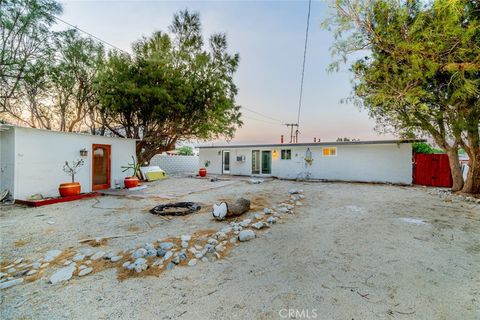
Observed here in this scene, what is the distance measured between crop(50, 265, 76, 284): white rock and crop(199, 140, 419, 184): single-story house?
1190 cm

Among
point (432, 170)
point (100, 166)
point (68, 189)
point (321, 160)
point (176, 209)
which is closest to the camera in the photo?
point (176, 209)

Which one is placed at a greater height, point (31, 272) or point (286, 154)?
point (286, 154)

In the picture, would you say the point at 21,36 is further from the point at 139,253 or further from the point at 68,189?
the point at 139,253

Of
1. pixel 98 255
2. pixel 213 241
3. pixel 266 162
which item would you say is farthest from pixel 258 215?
pixel 266 162

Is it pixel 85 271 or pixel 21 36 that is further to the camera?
pixel 21 36

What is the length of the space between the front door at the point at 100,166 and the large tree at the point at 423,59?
9.39 m

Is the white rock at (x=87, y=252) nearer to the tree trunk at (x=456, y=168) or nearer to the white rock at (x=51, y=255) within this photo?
the white rock at (x=51, y=255)

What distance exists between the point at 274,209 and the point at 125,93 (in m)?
8.64

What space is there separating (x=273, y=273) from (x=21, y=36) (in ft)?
39.5

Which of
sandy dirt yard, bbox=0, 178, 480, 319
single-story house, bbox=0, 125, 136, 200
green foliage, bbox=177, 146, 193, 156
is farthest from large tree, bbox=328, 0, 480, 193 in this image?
green foliage, bbox=177, 146, 193, 156

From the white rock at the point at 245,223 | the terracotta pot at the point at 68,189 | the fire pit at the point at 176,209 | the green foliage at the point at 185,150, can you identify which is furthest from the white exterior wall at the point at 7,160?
the green foliage at the point at 185,150

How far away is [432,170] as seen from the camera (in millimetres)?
9961

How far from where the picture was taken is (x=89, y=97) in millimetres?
10891

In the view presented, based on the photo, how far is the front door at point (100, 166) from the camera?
332 inches
